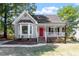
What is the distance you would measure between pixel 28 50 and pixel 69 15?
179cm

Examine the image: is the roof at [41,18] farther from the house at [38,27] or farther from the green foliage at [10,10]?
the green foliage at [10,10]

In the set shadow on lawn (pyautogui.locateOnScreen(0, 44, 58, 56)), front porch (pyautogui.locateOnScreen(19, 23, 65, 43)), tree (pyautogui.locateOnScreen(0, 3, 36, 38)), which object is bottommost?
shadow on lawn (pyautogui.locateOnScreen(0, 44, 58, 56))

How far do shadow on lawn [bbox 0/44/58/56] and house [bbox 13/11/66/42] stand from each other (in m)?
0.30

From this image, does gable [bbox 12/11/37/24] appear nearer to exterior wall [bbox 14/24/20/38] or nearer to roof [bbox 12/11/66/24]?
roof [bbox 12/11/66/24]

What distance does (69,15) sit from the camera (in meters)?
9.19

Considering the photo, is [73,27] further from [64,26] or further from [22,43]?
[22,43]

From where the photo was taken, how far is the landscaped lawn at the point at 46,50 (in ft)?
28.2

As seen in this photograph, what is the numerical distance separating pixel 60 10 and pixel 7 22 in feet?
5.80

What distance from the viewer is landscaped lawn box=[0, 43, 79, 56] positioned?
8594mm

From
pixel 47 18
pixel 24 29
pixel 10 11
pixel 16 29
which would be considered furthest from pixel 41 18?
pixel 10 11

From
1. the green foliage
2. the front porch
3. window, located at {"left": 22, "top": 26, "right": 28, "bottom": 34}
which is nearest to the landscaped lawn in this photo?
the front porch

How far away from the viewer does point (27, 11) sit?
9.15m

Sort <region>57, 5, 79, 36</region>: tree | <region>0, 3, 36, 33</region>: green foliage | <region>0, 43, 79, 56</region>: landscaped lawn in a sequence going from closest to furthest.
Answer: <region>0, 43, 79, 56</region>: landscaped lawn
<region>0, 3, 36, 33</region>: green foliage
<region>57, 5, 79, 36</region>: tree

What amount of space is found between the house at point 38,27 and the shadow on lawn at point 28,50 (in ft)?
0.97
